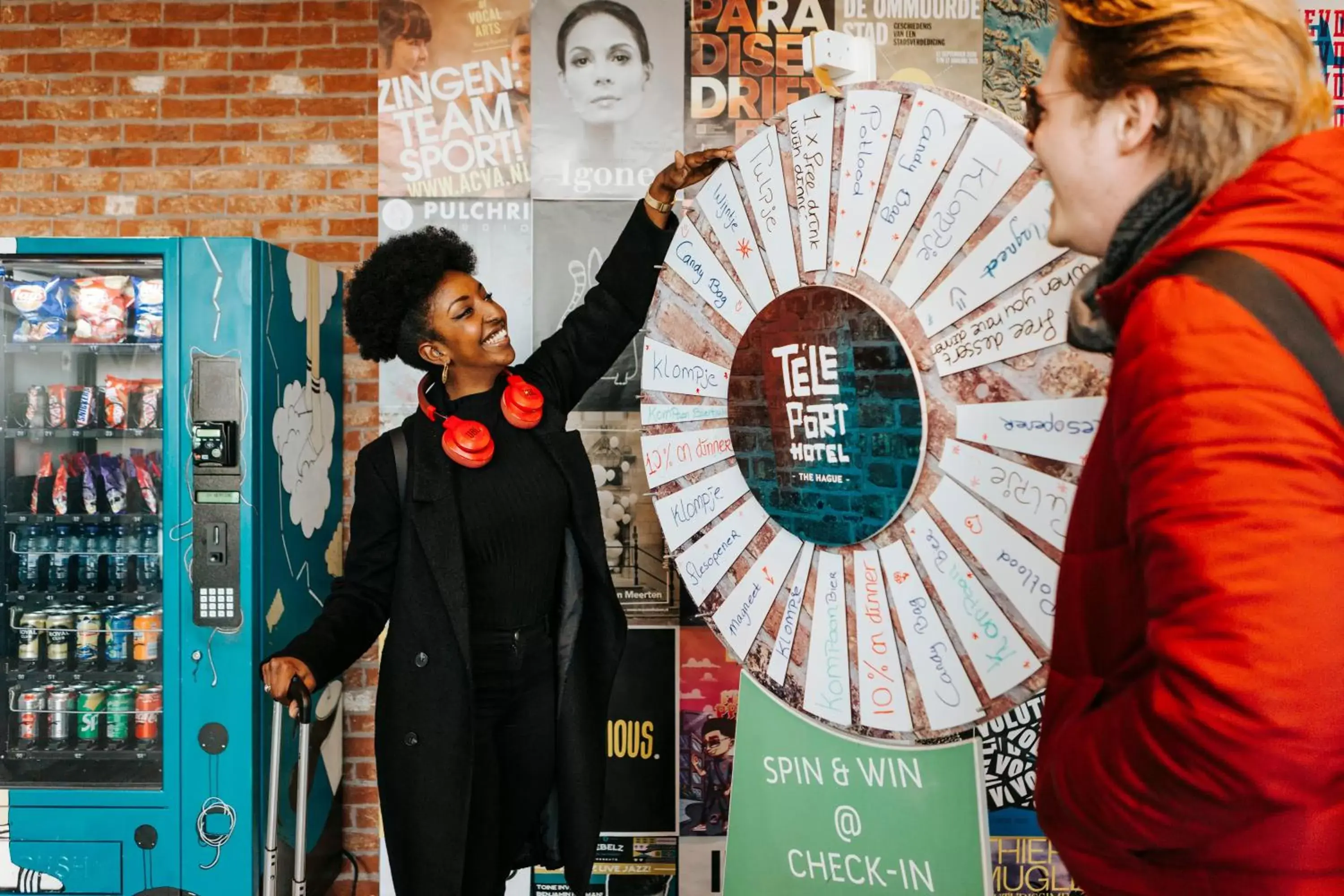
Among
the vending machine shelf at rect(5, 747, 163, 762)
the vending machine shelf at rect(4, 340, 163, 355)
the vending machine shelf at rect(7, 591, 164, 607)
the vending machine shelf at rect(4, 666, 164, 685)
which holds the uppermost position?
the vending machine shelf at rect(4, 340, 163, 355)

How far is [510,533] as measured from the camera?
2047 mm

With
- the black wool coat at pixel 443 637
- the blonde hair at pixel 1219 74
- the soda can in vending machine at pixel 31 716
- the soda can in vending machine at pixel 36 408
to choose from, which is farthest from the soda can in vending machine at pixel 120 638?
the blonde hair at pixel 1219 74

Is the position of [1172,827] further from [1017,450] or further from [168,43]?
[168,43]

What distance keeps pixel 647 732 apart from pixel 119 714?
60.3 inches

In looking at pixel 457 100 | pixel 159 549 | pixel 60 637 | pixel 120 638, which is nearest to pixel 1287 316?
pixel 457 100

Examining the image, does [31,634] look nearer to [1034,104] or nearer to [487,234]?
[487,234]

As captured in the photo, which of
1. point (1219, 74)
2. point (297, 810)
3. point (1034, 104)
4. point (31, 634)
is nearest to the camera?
point (1219, 74)

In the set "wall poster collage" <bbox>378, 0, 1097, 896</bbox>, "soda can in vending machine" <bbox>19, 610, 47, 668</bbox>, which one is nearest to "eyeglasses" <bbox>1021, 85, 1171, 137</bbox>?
"wall poster collage" <bbox>378, 0, 1097, 896</bbox>

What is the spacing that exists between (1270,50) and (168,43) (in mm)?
3329

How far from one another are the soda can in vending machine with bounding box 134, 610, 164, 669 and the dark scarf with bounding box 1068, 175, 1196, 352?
2.63m

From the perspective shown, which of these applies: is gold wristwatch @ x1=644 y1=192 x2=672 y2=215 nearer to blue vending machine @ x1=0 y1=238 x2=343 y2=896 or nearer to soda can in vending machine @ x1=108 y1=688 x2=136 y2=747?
blue vending machine @ x1=0 y1=238 x2=343 y2=896

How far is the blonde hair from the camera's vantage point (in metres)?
0.90

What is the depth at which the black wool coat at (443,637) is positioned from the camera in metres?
2.00

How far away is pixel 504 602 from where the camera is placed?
2045 millimetres
